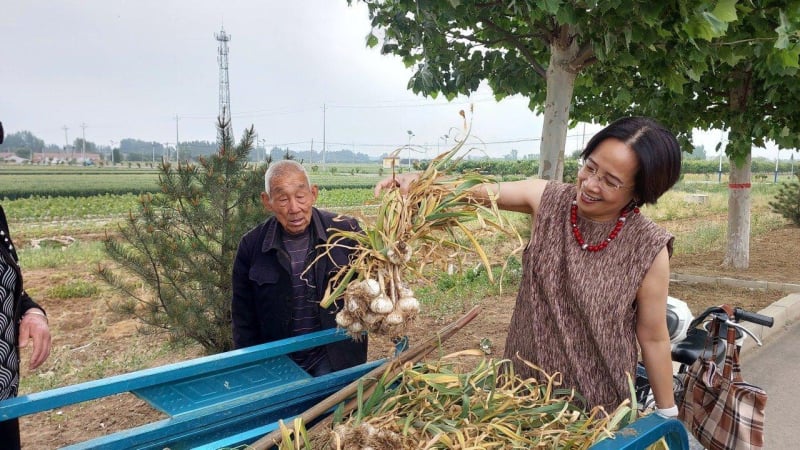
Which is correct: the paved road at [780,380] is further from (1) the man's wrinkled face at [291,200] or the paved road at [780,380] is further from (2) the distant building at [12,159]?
(2) the distant building at [12,159]

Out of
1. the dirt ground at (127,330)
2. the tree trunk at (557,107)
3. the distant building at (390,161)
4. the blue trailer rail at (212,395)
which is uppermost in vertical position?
the tree trunk at (557,107)

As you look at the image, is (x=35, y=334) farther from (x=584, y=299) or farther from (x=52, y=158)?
(x=52, y=158)

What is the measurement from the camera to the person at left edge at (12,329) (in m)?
1.98

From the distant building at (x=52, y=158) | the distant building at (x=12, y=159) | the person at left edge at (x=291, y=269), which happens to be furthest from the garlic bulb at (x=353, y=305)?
the distant building at (x=52, y=158)

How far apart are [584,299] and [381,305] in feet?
2.21

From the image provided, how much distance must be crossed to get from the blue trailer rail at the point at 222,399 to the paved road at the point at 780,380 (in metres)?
2.71

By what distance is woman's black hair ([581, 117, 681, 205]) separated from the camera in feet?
5.48

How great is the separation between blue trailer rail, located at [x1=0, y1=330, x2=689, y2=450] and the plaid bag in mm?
722

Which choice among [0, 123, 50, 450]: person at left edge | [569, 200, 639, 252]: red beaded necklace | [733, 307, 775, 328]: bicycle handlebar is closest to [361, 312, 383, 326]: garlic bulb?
[569, 200, 639, 252]: red beaded necklace

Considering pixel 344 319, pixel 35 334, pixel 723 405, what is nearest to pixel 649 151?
pixel 344 319

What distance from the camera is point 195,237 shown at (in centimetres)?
393

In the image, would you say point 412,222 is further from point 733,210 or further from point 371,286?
Result: point 733,210

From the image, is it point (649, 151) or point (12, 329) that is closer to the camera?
point (649, 151)

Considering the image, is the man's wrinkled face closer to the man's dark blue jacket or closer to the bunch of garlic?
the man's dark blue jacket
